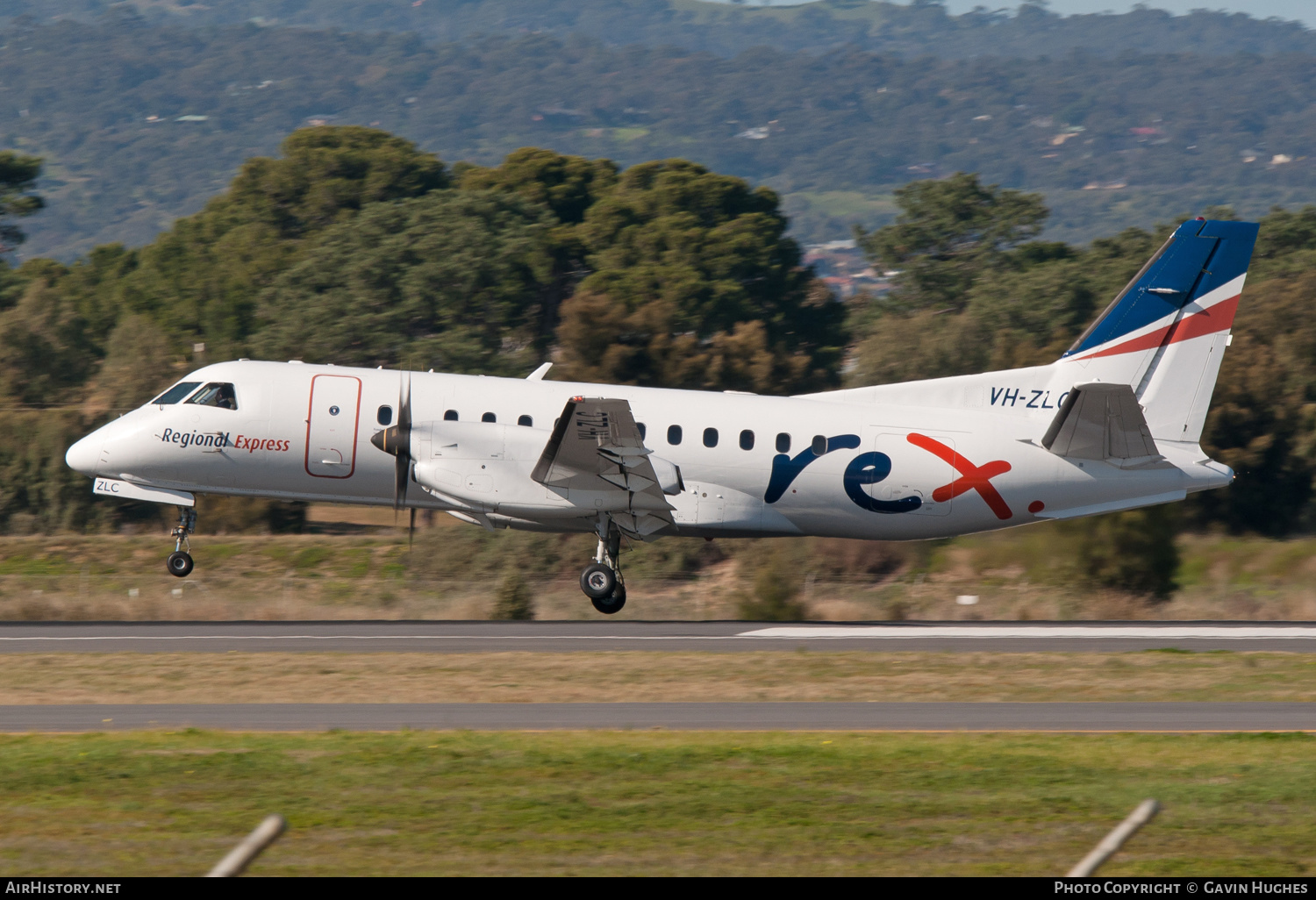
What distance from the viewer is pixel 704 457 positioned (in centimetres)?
2227

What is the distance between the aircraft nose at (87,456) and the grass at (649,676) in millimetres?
4618

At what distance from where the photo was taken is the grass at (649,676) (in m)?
16.2

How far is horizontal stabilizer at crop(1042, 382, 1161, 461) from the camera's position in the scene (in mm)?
21047

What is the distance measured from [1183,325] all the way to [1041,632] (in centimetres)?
557

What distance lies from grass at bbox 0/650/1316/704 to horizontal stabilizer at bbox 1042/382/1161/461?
139 inches

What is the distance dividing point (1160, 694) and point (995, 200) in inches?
2556

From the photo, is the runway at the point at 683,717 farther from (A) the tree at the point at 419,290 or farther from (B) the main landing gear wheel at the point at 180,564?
(A) the tree at the point at 419,290

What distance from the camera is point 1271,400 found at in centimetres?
4003

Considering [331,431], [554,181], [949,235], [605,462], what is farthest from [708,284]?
[605,462]

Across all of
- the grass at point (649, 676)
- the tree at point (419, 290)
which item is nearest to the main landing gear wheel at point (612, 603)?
the grass at point (649, 676)

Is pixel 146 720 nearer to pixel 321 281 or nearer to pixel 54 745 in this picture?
pixel 54 745

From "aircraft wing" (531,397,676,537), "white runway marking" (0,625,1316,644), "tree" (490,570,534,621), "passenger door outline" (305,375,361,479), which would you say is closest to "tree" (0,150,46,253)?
"tree" (490,570,534,621)

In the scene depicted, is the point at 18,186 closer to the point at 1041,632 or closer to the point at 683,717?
the point at 1041,632
